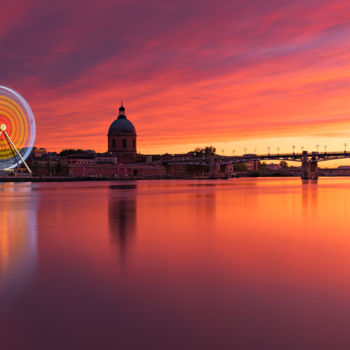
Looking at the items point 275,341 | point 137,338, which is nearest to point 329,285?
point 275,341

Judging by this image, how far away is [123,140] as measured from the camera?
6048 inches

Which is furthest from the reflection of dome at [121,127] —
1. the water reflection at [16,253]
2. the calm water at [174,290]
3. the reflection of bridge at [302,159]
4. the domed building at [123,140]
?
the calm water at [174,290]

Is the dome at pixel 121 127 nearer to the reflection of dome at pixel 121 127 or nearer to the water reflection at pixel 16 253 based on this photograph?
Result: the reflection of dome at pixel 121 127

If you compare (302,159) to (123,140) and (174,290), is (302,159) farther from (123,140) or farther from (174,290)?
(174,290)

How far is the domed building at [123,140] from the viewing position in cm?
15338

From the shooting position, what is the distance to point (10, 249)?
41.3 feet

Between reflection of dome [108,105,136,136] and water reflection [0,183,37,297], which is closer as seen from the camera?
water reflection [0,183,37,297]

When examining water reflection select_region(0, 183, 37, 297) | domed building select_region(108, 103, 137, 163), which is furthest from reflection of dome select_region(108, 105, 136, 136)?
water reflection select_region(0, 183, 37, 297)

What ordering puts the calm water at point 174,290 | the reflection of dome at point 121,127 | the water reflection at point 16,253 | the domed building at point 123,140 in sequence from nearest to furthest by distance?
the calm water at point 174,290, the water reflection at point 16,253, the domed building at point 123,140, the reflection of dome at point 121,127

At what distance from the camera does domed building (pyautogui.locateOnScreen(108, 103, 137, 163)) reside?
503ft

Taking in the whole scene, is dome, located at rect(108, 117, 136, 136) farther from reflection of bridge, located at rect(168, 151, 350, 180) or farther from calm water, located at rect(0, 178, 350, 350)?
calm water, located at rect(0, 178, 350, 350)

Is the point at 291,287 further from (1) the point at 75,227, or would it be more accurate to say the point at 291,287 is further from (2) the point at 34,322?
(1) the point at 75,227

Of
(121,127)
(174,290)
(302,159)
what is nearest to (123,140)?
(121,127)

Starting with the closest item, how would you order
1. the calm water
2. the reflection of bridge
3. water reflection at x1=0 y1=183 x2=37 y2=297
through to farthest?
the calm water
water reflection at x1=0 y1=183 x2=37 y2=297
the reflection of bridge
